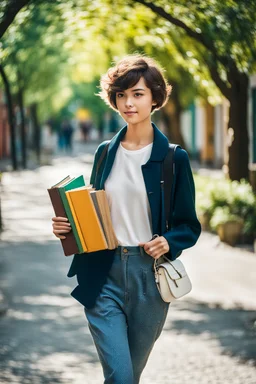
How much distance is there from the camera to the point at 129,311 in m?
4.29

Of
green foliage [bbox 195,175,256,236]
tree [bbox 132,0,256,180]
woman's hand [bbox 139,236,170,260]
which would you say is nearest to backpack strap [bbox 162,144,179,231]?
woman's hand [bbox 139,236,170,260]

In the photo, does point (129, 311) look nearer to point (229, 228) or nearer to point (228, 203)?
point (229, 228)

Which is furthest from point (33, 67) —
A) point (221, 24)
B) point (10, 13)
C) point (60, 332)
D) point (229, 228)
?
point (10, 13)

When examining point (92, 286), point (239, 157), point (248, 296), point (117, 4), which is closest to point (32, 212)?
point (239, 157)

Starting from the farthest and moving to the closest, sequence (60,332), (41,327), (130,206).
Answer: (41,327) → (60,332) → (130,206)

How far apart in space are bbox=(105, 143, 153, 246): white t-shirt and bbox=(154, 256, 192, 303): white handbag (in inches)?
5.9

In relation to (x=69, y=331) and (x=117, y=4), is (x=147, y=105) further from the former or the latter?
(x=117, y=4)

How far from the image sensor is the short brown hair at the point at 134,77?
13.8 feet

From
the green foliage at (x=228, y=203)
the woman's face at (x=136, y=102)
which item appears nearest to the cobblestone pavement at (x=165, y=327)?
the green foliage at (x=228, y=203)

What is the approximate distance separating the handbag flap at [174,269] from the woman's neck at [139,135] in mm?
557

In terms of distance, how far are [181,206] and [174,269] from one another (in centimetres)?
29

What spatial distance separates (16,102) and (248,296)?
82.5 ft

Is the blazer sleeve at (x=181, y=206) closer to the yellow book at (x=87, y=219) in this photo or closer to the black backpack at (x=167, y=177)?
the black backpack at (x=167, y=177)

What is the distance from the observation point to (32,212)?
1914cm
